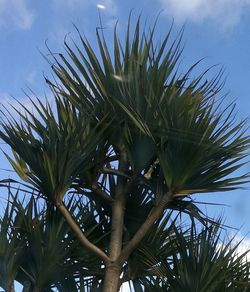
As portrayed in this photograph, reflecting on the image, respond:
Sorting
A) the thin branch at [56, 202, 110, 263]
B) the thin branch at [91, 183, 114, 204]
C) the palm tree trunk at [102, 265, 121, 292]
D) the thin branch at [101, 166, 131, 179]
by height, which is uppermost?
the thin branch at [101, 166, 131, 179]

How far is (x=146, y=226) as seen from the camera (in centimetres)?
438

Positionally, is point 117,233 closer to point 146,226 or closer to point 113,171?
point 146,226

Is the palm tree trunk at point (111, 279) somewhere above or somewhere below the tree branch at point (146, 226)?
below

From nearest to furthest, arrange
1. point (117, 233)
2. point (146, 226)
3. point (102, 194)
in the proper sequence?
1. point (146, 226)
2. point (117, 233)
3. point (102, 194)

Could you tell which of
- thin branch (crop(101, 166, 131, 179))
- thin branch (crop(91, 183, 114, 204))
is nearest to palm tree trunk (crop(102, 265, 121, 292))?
thin branch (crop(91, 183, 114, 204))

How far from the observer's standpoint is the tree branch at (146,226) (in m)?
4.33

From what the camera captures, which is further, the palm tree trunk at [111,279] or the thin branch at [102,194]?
the thin branch at [102,194]

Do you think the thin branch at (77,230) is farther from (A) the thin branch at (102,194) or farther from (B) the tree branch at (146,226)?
(A) the thin branch at (102,194)

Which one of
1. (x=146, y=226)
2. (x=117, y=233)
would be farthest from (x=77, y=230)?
(x=146, y=226)

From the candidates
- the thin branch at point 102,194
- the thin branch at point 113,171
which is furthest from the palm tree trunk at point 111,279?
the thin branch at point 113,171

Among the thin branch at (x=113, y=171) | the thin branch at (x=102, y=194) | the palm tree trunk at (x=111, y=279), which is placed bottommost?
the palm tree trunk at (x=111, y=279)

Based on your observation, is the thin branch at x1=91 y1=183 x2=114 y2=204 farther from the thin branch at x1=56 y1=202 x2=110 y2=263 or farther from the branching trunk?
the thin branch at x1=56 y1=202 x2=110 y2=263

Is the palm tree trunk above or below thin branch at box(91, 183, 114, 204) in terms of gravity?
below

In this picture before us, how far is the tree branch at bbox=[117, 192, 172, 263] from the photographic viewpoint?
14.2 ft
